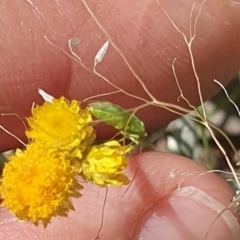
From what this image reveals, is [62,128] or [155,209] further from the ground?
[62,128]

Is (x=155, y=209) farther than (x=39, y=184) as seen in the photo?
Yes

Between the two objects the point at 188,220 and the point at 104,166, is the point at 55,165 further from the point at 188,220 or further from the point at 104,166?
the point at 188,220

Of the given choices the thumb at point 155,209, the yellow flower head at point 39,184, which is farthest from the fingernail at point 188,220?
the yellow flower head at point 39,184

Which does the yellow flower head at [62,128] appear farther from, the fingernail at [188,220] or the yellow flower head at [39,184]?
the fingernail at [188,220]

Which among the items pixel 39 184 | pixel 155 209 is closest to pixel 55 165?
pixel 39 184

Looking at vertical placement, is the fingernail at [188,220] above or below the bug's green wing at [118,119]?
below

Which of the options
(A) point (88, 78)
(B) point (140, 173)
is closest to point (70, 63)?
(A) point (88, 78)

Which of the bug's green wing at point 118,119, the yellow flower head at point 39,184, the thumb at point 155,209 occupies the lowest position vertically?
the thumb at point 155,209
